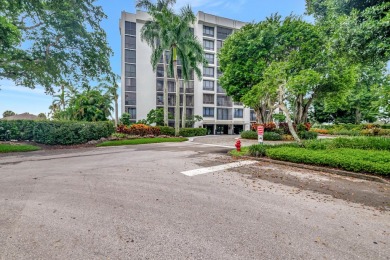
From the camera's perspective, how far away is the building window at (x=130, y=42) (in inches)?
1414

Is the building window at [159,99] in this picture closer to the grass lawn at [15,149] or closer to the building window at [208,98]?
the building window at [208,98]

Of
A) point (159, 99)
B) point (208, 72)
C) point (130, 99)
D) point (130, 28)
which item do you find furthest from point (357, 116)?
point (130, 28)

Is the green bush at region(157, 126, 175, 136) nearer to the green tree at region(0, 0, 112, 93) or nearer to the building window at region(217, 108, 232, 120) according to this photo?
the green tree at region(0, 0, 112, 93)

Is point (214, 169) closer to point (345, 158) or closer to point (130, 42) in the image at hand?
point (345, 158)

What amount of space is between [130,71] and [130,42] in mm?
5351

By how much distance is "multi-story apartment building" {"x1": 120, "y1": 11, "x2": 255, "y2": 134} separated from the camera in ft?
118

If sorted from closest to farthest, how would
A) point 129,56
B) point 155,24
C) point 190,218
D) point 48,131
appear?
point 190,218 < point 48,131 < point 155,24 < point 129,56

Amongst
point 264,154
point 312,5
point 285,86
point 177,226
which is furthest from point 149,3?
point 177,226

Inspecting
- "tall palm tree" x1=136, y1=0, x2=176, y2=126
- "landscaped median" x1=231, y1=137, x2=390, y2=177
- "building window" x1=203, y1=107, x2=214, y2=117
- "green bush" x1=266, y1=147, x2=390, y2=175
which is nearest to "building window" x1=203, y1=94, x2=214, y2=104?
"building window" x1=203, y1=107, x2=214, y2=117

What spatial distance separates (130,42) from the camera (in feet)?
119

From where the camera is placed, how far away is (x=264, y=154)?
9961 mm

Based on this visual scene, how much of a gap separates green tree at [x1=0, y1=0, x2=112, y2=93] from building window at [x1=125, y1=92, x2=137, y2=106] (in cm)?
2140

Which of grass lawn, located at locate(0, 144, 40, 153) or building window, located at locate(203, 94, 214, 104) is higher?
building window, located at locate(203, 94, 214, 104)

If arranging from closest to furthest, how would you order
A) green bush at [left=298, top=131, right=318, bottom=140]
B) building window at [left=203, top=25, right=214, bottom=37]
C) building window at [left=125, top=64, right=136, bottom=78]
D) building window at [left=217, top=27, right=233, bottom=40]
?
green bush at [left=298, top=131, right=318, bottom=140] → building window at [left=125, top=64, right=136, bottom=78] → building window at [left=203, top=25, right=214, bottom=37] → building window at [left=217, top=27, right=233, bottom=40]
